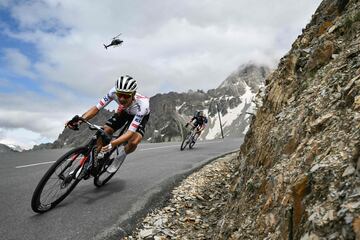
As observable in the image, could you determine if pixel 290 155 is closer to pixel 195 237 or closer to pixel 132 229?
pixel 195 237

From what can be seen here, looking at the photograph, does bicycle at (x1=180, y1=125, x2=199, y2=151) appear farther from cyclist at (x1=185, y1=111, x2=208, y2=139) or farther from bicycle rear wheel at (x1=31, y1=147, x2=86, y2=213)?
bicycle rear wheel at (x1=31, y1=147, x2=86, y2=213)

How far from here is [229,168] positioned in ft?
35.1

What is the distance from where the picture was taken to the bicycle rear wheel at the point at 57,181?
5738 millimetres

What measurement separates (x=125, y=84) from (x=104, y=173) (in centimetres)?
245

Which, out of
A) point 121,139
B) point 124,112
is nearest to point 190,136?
point 124,112

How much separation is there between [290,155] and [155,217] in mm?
3136

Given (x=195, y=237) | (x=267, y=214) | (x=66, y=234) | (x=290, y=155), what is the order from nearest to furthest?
(x=267, y=214) → (x=290, y=155) → (x=66, y=234) → (x=195, y=237)

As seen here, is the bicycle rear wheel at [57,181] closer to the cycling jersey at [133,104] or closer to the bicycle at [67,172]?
the bicycle at [67,172]

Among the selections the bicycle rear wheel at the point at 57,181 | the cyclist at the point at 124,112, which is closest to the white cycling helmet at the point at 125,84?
the cyclist at the point at 124,112

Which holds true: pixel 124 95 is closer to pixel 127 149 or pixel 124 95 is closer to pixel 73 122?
pixel 73 122

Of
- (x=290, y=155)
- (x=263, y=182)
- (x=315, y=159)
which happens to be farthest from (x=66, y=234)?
(x=315, y=159)

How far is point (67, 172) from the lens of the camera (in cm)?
630

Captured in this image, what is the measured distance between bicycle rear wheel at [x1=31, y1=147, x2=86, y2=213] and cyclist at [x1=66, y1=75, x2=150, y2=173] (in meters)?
0.56

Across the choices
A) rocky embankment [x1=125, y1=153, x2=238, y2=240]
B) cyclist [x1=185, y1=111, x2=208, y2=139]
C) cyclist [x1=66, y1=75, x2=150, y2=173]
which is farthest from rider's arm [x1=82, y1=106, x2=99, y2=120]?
cyclist [x1=185, y1=111, x2=208, y2=139]
